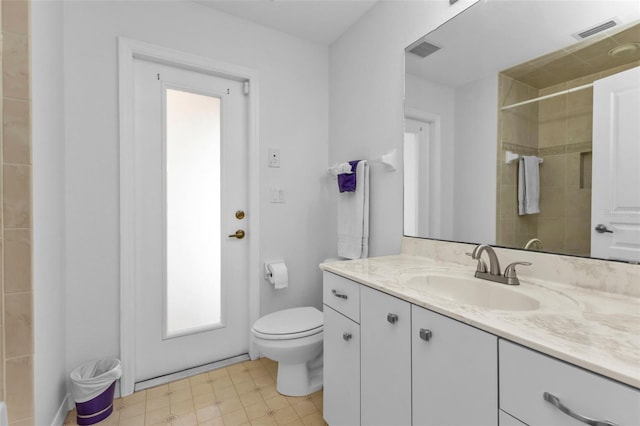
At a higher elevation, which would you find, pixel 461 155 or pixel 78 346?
pixel 461 155

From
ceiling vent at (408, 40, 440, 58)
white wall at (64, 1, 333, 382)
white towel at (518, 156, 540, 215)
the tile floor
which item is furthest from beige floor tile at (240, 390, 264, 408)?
ceiling vent at (408, 40, 440, 58)

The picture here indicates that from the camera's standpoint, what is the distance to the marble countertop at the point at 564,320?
558 millimetres

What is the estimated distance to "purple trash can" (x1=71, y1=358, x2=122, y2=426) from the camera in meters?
1.46

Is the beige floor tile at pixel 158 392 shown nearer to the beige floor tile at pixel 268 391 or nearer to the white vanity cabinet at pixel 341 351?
the beige floor tile at pixel 268 391

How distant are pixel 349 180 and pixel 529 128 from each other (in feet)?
3.45

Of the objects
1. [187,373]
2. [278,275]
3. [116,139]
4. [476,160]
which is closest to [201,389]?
[187,373]

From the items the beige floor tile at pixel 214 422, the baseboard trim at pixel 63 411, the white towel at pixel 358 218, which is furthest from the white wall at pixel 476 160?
the baseboard trim at pixel 63 411

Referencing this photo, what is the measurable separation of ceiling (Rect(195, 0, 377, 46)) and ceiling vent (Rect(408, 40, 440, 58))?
1.73 feet

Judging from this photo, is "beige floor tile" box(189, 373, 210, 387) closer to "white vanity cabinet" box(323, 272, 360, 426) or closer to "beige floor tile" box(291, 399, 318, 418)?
"beige floor tile" box(291, 399, 318, 418)

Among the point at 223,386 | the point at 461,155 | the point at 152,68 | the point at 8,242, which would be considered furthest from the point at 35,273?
the point at 461,155

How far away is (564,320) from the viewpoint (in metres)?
0.74

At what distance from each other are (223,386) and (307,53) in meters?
2.43

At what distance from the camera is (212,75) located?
2.03 m

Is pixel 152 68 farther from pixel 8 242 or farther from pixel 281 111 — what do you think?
pixel 8 242
